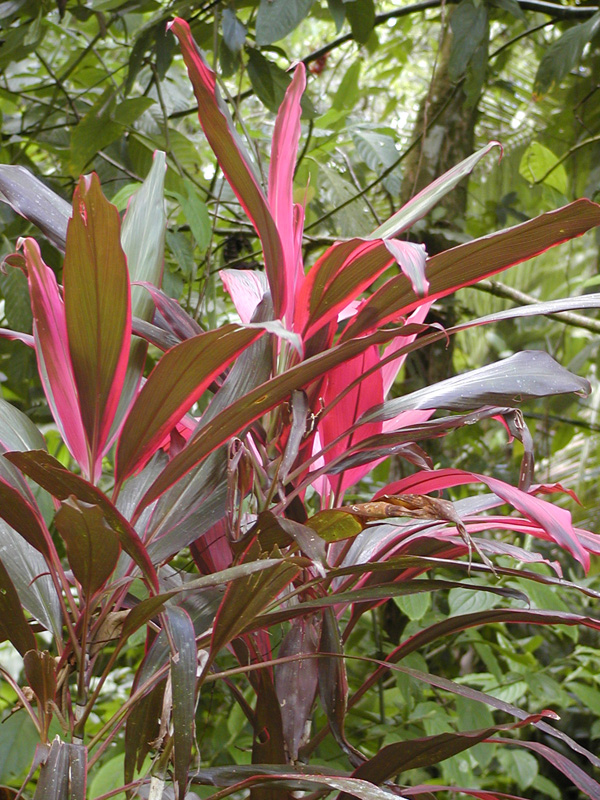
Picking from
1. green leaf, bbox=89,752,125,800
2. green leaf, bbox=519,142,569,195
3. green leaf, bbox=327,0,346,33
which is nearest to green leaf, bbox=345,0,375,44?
green leaf, bbox=327,0,346,33

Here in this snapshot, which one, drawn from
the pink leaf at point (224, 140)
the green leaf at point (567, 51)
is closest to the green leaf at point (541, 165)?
the green leaf at point (567, 51)

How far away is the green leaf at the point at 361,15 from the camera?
1.16 m

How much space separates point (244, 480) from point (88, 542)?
0.12 meters

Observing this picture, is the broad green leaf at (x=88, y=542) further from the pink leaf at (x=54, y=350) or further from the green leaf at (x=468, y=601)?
the green leaf at (x=468, y=601)

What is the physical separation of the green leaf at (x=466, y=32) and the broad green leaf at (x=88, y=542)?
98 cm

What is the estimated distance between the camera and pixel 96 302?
16.1 inches

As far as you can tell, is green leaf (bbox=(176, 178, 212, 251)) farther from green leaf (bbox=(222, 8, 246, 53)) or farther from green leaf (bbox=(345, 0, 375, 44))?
green leaf (bbox=(345, 0, 375, 44))

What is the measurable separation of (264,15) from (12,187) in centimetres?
66

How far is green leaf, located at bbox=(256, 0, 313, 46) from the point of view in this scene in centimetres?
99

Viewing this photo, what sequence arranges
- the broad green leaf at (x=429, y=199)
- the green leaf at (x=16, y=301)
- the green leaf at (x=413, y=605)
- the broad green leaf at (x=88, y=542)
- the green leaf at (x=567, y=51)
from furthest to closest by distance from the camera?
the green leaf at (x=567, y=51) < the green leaf at (x=16, y=301) < the green leaf at (x=413, y=605) < the broad green leaf at (x=429, y=199) < the broad green leaf at (x=88, y=542)

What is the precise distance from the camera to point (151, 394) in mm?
413

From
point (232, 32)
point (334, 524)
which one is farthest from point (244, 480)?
point (232, 32)

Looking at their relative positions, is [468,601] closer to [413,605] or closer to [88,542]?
[413,605]

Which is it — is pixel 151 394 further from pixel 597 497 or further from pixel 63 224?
pixel 597 497
